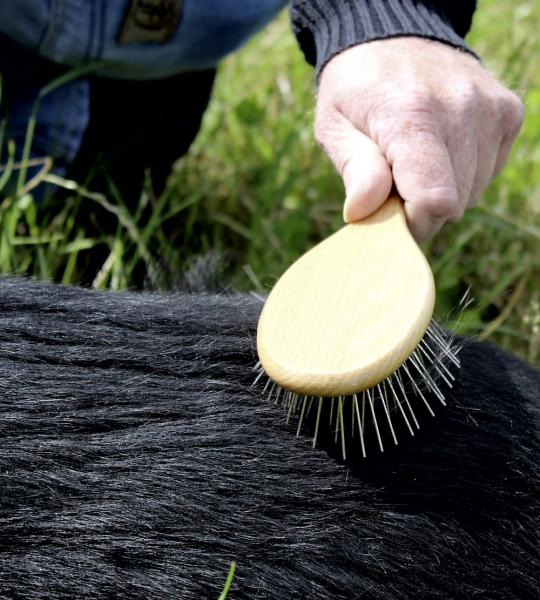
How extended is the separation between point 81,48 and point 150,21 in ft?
0.41

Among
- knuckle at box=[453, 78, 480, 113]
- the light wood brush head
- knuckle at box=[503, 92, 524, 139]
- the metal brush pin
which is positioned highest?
knuckle at box=[453, 78, 480, 113]

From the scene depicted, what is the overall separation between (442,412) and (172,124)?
1198 mm

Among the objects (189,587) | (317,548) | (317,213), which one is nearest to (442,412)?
(317,548)

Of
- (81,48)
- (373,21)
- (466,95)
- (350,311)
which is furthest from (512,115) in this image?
(81,48)

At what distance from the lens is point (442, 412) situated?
0.93 metres

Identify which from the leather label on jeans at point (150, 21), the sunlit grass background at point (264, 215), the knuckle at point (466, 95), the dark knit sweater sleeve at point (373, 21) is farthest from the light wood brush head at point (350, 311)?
the leather label on jeans at point (150, 21)

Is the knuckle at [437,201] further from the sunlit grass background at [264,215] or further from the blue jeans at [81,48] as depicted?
the blue jeans at [81,48]

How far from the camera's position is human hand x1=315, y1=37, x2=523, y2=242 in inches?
41.4

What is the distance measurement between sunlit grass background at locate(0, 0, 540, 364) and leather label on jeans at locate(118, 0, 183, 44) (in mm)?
271

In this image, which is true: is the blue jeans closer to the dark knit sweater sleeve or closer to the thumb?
the dark knit sweater sleeve

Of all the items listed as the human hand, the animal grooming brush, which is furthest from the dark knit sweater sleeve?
the animal grooming brush

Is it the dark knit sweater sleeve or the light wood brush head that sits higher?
the dark knit sweater sleeve

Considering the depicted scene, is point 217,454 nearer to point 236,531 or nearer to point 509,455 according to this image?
point 236,531

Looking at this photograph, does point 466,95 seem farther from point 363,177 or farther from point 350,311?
point 350,311
